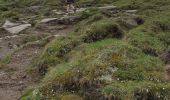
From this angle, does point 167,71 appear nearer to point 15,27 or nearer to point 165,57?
point 165,57

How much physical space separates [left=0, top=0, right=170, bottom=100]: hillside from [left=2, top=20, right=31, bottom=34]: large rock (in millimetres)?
478

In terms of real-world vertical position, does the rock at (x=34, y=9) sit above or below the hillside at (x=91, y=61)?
below

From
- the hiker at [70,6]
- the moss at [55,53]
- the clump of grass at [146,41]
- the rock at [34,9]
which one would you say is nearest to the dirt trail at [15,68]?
the moss at [55,53]

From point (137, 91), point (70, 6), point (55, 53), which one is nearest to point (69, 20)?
point (70, 6)

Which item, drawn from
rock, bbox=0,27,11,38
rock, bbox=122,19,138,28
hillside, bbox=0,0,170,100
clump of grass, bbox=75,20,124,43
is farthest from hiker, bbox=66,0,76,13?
clump of grass, bbox=75,20,124,43

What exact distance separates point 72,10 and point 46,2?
9248mm

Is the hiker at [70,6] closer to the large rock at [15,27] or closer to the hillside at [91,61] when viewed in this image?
the hillside at [91,61]

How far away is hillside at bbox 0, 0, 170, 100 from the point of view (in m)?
17.2

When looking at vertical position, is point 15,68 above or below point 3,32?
above

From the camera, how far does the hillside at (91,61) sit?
1717cm

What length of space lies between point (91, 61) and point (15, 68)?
6873mm

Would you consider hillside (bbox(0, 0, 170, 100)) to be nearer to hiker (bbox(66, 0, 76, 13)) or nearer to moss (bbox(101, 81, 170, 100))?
moss (bbox(101, 81, 170, 100))

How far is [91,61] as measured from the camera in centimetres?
1897

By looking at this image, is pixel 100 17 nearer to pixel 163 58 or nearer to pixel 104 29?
pixel 104 29
